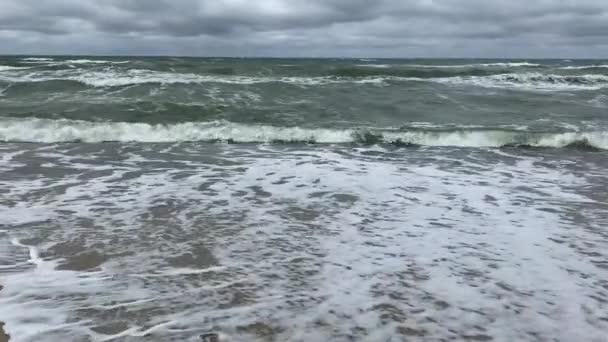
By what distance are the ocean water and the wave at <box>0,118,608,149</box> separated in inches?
2.2

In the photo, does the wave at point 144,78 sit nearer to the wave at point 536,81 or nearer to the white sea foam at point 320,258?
the wave at point 536,81

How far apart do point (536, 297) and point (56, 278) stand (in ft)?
10.7

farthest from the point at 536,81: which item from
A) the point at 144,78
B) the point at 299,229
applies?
the point at 299,229

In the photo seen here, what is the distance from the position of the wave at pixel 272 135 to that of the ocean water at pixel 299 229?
0.18 ft

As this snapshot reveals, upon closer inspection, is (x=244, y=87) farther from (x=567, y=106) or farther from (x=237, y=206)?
(x=237, y=206)

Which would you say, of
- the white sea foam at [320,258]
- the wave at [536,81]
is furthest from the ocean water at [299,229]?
the wave at [536,81]

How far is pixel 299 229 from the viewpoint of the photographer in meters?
5.02


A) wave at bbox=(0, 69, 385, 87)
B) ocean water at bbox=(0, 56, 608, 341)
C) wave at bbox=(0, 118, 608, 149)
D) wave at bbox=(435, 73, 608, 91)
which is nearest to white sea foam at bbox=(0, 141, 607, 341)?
ocean water at bbox=(0, 56, 608, 341)

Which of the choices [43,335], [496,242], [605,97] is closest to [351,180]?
[496,242]

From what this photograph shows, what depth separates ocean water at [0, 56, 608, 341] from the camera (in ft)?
10.7

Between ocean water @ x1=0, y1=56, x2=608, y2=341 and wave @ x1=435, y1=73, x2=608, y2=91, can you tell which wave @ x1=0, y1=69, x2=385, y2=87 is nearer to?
wave @ x1=435, y1=73, x2=608, y2=91

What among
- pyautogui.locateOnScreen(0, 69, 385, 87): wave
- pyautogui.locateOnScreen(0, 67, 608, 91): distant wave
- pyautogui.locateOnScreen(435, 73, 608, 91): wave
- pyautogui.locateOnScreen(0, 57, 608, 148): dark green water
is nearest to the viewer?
pyautogui.locateOnScreen(0, 57, 608, 148): dark green water

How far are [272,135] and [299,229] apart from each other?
6302mm

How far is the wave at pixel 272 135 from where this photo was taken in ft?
35.4
